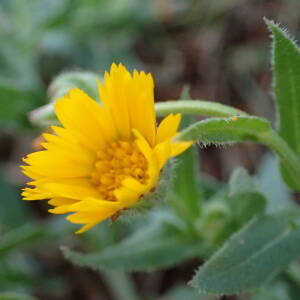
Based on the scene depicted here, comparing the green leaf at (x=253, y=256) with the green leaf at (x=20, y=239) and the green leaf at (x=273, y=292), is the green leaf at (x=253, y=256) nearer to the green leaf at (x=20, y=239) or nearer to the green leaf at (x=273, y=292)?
the green leaf at (x=273, y=292)

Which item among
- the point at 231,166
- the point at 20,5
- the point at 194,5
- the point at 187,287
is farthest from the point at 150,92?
the point at 194,5

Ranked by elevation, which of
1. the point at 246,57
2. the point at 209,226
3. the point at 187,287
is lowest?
the point at 187,287

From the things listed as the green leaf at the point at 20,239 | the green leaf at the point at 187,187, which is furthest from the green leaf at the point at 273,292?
the green leaf at the point at 20,239

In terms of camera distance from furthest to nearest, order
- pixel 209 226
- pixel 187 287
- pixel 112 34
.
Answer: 1. pixel 112 34
2. pixel 187 287
3. pixel 209 226

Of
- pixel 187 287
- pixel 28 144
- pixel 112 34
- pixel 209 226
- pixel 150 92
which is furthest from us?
pixel 112 34

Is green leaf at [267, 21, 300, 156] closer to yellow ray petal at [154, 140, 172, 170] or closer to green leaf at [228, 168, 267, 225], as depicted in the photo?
green leaf at [228, 168, 267, 225]

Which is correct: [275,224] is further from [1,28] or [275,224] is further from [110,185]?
[1,28]
